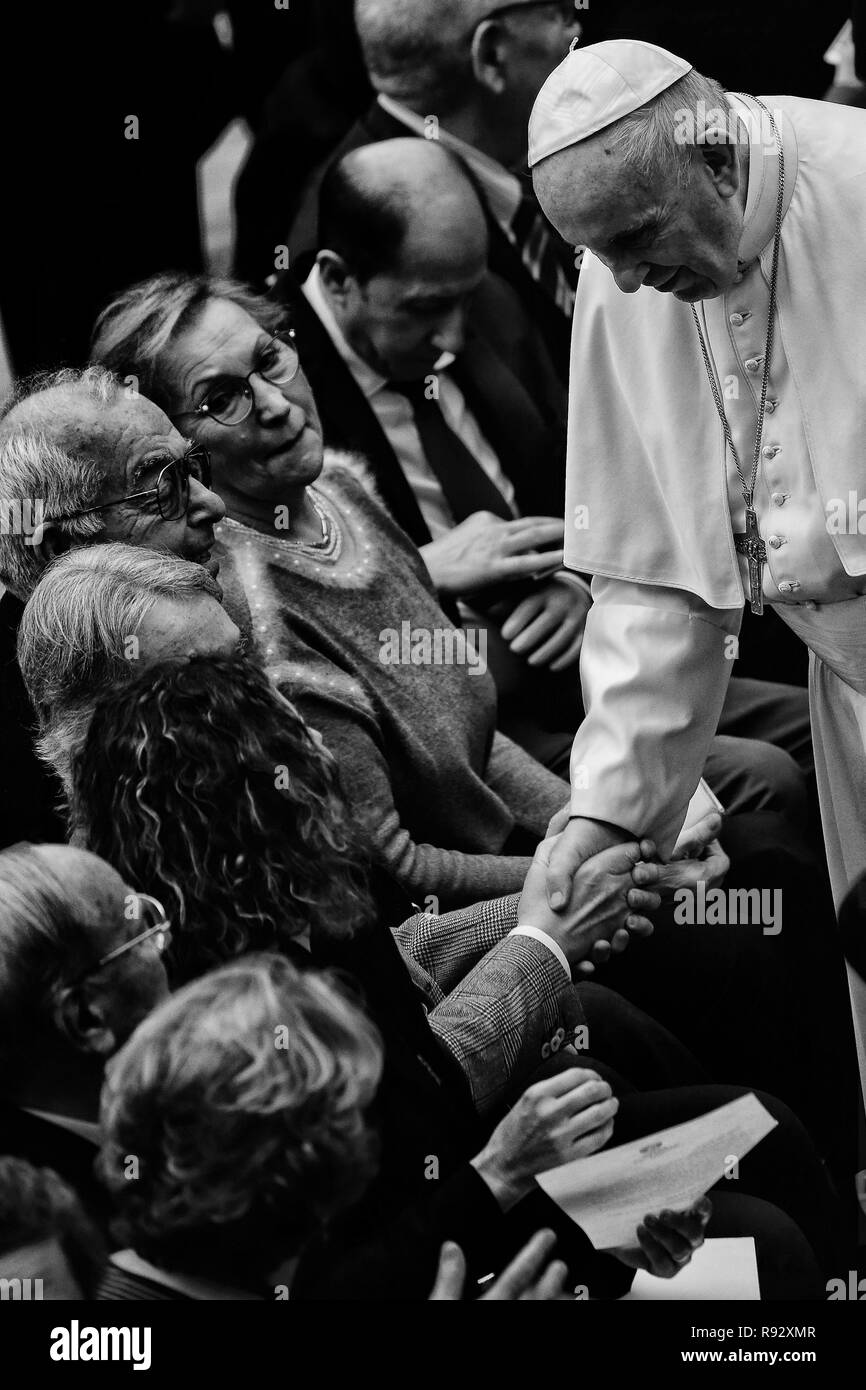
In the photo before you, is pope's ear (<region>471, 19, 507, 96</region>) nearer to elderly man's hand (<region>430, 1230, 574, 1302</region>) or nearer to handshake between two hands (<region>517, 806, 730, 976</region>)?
handshake between two hands (<region>517, 806, 730, 976</region>)

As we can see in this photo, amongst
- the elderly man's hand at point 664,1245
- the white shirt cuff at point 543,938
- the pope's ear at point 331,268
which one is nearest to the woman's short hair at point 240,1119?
the white shirt cuff at point 543,938

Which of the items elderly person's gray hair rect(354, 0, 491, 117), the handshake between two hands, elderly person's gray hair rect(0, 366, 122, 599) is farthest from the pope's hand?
elderly person's gray hair rect(354, 0, 491, 117)

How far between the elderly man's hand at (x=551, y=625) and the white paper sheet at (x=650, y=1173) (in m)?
0.95

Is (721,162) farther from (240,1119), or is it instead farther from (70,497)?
(240,1119)

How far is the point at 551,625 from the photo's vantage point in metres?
3.70

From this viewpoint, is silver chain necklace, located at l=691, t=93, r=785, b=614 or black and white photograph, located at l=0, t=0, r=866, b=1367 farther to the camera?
black and white photograph, located at l=0, t=0, r=866, b=1367

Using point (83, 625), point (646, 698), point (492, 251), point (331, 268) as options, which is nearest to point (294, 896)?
point (83, 625)

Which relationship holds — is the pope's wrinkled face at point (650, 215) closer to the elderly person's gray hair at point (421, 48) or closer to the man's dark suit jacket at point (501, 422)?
the man's dark suit jacket at point (501, 422)

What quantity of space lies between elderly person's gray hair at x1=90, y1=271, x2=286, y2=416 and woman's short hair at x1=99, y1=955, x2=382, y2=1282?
1.11 metres

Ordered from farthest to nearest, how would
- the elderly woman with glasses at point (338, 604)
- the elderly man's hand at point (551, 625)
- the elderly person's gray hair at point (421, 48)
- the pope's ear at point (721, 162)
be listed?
1. the elderly man's hand at point (551, 625)
2. the elderly person's gray hair at point (421, 48)
3. the elderly woman with glasses at point (338, 604)
4. the pope's ear at point (721, 162)

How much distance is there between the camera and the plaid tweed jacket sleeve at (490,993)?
10.9ft

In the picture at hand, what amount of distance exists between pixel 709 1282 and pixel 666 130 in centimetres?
211

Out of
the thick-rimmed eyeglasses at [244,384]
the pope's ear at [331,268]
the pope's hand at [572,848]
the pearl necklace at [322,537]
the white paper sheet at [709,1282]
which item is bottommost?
the white paper sheet at [709,1282]

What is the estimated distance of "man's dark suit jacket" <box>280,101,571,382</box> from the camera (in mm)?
3568
